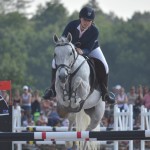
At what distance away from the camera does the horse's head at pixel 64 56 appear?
1486 cm

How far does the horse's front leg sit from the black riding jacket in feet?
2.76

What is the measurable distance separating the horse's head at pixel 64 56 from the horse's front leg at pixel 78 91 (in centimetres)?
35

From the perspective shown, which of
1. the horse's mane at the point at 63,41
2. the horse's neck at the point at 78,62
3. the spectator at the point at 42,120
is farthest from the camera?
the spectator at the point at 42,120

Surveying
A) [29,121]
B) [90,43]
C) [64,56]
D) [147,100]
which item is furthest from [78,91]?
[29,121]

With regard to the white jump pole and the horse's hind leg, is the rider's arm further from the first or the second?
the white jump pole

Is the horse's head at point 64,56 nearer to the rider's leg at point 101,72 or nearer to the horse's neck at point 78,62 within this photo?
the horse's neck at point 78,62

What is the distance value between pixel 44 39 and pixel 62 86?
3149 inches

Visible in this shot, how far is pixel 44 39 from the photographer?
312ft

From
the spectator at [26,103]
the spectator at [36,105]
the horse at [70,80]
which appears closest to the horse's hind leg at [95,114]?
the horse at [70,80]

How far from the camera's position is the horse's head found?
1486cm

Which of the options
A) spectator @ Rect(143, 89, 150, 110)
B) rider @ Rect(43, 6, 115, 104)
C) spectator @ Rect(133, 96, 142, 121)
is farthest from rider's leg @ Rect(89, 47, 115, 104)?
spectator @ Rect(133, 96, 142, 121)

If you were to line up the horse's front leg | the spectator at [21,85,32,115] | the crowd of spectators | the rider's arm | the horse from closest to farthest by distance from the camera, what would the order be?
the horse < the horse's front leg < the rider's arm < the crowd of spectators < the spectator at [21,85,32,115]

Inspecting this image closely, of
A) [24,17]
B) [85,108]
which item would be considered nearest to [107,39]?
[24,17]

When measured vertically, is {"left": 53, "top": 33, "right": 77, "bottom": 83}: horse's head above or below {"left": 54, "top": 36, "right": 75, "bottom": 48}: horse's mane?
below
